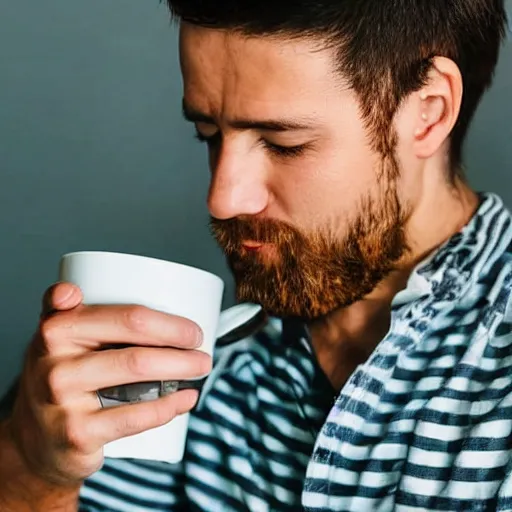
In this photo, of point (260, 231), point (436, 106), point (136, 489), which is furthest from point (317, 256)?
point (136, 489)

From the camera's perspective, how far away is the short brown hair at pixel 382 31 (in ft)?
2.58

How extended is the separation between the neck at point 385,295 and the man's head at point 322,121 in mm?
13

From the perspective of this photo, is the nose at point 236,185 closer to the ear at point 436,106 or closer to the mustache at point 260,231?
the mustache at point 260,231

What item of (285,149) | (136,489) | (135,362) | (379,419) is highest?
(285,149)

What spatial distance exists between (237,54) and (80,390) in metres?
0.30

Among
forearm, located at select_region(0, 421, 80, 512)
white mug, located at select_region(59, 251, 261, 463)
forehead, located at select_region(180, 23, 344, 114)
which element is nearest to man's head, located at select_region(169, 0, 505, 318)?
forehead, located at select_region(180, 23, 344, 114)

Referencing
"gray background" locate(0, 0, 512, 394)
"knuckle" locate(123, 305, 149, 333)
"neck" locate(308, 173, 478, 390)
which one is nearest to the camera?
"knuckle" locate(123, 305, 149, 333)

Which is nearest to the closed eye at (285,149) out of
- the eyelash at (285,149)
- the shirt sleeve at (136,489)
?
the eyelash at (285,149)

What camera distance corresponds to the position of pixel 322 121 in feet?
2.69

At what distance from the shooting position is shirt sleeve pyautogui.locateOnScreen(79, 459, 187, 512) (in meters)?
0.94

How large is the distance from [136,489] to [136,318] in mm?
325

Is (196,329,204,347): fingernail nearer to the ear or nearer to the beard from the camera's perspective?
the beard

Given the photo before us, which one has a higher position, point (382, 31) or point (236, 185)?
point (382, 31)

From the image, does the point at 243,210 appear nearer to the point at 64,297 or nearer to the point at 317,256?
the point at 317,256
